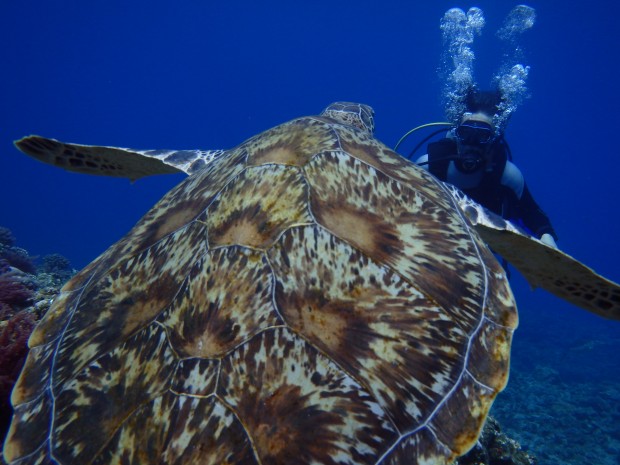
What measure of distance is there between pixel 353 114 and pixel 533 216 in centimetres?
317

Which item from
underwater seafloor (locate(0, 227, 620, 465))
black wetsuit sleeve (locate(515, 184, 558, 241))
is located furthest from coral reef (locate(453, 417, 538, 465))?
black wetsuit sleeve (locate(515, 184, 558, 241))

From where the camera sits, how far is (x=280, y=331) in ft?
4.97

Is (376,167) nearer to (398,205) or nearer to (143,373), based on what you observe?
(398,205)

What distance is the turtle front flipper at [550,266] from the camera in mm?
2785

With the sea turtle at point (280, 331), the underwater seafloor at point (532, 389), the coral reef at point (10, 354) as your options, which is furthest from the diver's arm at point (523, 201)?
the coral reef at point (10, 354)

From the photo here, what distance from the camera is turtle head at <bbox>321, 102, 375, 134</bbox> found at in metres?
4.43

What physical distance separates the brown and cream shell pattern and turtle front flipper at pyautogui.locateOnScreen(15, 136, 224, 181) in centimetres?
170

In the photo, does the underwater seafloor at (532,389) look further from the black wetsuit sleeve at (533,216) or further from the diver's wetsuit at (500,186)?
the diver's wetsuit at (500,186)

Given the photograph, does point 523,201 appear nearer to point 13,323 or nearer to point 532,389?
point 13,323

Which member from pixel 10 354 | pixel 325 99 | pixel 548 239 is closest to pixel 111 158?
pixel 10 354

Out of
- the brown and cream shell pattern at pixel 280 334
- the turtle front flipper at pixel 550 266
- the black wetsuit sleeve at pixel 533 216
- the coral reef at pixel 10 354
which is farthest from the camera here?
the black wetsuit sleeve at pixel 533 216

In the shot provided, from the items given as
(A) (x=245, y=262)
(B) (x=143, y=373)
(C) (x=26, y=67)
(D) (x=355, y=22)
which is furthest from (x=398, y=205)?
(C) (x=26, y=67)

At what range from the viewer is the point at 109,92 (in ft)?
357

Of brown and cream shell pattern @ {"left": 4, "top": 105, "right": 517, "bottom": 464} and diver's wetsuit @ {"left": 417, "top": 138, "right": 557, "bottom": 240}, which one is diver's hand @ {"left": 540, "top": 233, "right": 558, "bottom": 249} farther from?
brown and cream shell pattern @ {"left": 4, "top": 105, "right": 517, "bottom": 464}
